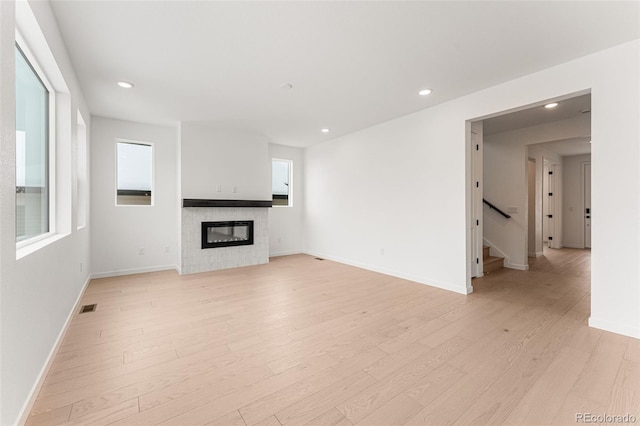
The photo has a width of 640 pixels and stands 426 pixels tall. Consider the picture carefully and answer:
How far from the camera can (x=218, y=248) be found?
5137 mm

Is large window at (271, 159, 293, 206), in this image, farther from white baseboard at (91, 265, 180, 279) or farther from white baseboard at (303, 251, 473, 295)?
white baseboard at (91, 265, 180, 279)

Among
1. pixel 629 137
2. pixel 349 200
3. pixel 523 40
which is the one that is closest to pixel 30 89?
pixel 523 40

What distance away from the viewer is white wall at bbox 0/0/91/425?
1309 mm

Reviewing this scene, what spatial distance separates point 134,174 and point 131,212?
688mm

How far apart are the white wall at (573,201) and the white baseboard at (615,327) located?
20.7 ft

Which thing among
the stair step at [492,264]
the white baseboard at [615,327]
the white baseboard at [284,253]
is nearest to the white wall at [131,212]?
the white baseboard at [284,253]

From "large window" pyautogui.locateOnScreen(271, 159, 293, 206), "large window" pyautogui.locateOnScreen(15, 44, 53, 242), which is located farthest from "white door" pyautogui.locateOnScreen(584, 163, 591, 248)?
"large window" pyautogui.locateOnScreen(15, 44, 53, 242)

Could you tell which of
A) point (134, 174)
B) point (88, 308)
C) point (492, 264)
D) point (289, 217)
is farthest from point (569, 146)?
point (88, 308)

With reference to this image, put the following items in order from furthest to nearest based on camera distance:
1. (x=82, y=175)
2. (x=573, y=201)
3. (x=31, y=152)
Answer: (x=573, y=201) < (x=82, y=175) < (x=31, y=152)

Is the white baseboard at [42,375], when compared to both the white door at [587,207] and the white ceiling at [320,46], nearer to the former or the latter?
the white ceiling at [320,46]

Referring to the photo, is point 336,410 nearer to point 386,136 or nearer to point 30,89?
point 30,89

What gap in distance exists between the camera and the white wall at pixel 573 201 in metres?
7.29

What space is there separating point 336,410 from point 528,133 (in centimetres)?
586

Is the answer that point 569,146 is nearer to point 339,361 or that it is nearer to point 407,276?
point 407,276
